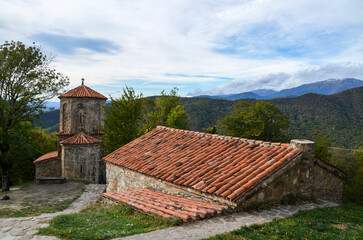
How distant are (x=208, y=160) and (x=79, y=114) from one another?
61.2ft

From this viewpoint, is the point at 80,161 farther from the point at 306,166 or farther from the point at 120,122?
the point at 306,166

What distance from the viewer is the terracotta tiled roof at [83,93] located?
2302cm

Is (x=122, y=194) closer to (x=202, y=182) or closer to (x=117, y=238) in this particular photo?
(x=202, y=182)

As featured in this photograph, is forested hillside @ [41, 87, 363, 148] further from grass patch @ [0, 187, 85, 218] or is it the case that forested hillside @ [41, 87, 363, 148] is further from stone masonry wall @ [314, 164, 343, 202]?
stone masonry wall @ [314, 164, 343, 202]

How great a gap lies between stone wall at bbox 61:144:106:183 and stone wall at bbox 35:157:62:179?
229 centimetres

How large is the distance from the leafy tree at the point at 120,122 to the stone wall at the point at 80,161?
7.15 ft

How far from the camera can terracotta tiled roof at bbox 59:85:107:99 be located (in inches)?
906

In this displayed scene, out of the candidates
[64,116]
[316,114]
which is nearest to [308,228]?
[64,116]

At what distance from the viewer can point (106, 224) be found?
5445 millimetres

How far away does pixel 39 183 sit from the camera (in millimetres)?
19297

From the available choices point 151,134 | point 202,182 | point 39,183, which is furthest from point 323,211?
point 39,183

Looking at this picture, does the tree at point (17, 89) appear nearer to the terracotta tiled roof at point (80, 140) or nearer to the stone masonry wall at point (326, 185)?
the terracotta tiled roof at point (80, 140)

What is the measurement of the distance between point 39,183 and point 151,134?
12696mm

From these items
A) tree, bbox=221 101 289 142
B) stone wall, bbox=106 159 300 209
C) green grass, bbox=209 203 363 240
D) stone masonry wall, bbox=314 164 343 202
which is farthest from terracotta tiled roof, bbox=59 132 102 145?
green grass, bbox=209 203 363 240
